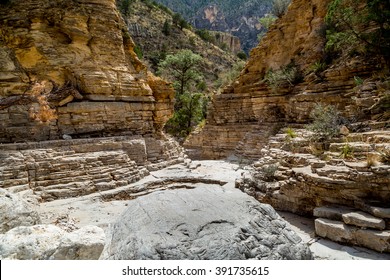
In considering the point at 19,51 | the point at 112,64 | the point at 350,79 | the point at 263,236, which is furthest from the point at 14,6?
the point at 350,79

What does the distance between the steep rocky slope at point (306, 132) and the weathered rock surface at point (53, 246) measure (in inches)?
193

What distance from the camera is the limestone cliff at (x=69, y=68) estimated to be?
1075 centimetres

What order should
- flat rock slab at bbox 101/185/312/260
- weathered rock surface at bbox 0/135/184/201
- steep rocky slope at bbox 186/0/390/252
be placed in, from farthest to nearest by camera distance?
1. weathered rock surface at bbox 0/135/184/201
2. steep rocky slope at bbox 186/0/390/252
3. flat rock slab at bbox 101/185/312/260

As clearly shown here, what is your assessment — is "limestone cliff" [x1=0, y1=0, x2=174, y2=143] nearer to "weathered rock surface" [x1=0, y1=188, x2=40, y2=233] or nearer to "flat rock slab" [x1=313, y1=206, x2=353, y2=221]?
"weathered rock surface" [x1=0, y1=188, x2=40, y2=233]

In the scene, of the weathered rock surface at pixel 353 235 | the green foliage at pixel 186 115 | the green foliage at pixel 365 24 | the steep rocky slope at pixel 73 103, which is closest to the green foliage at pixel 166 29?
the green foliage at pixel 186 115

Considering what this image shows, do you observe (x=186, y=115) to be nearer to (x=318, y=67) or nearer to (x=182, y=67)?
(x=182, y=67)

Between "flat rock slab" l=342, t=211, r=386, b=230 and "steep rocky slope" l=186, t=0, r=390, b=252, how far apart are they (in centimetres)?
2

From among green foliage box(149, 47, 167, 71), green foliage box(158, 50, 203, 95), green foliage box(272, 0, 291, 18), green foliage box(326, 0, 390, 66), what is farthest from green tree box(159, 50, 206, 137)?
green foliage box(326, 0, 390, 66)

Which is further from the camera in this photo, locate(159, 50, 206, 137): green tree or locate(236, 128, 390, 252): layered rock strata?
locate(159, 50, 206, 137): green tree

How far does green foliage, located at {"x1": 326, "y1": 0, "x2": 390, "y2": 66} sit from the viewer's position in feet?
34.2

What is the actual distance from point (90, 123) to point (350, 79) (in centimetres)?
1180

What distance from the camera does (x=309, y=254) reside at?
3.10 metres

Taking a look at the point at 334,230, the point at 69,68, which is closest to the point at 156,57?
the point at 69,68
